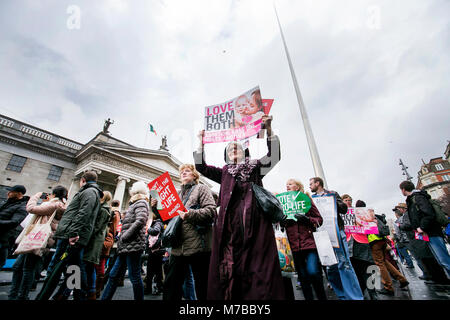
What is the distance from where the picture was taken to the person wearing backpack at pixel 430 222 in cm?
355

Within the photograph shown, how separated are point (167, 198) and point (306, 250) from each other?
2.20 m

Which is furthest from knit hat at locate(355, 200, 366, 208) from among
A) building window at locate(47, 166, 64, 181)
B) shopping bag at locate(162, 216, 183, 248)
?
building window at locate(47, 166, 64, 181)

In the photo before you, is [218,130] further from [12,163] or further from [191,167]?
[12,163]

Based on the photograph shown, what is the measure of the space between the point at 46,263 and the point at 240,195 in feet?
20.4

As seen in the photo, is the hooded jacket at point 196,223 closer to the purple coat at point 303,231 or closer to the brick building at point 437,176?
the purple coat at point 303,231

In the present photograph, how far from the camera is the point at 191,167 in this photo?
2863mm

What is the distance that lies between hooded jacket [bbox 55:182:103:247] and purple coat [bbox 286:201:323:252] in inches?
121

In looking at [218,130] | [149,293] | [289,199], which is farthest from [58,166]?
[289,199]

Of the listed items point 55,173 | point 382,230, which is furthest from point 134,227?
point 55,173

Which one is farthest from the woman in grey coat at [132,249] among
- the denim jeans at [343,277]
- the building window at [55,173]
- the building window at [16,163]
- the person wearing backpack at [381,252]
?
the building window at [55,173]

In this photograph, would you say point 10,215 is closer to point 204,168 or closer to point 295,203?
point 204,168

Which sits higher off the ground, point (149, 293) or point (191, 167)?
point (191, 167)

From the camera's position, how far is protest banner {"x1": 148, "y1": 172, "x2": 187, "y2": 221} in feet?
7.76

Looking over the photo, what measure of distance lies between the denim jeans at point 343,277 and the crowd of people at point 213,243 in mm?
14
